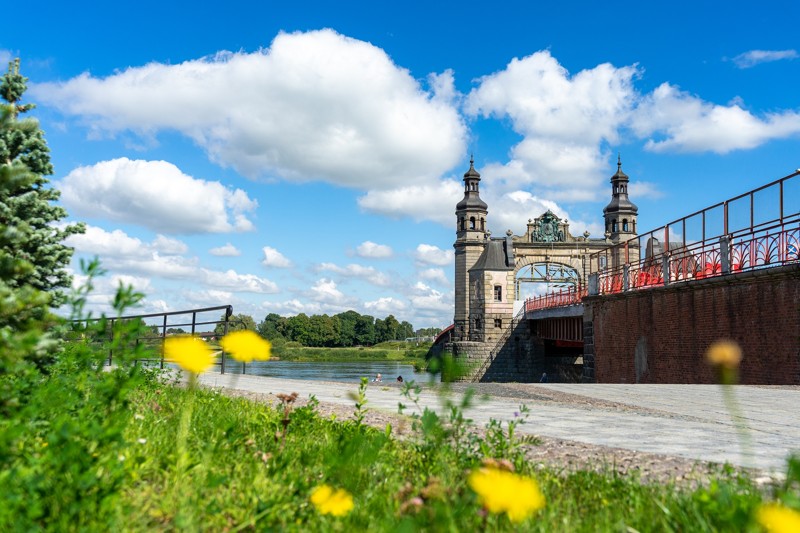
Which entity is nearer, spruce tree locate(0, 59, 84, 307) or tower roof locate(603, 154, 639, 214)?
spruce tree locate(0, 59, 84, 307)

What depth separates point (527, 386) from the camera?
11.4m

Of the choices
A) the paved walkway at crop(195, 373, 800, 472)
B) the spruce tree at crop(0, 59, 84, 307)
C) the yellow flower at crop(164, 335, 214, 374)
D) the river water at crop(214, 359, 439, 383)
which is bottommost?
the river water at crop(214, 359, 439, 383)

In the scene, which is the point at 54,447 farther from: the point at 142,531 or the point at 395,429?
the point at 395,429

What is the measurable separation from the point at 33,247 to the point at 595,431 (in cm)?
542

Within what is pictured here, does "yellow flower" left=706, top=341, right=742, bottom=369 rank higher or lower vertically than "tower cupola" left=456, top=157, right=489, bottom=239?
lower

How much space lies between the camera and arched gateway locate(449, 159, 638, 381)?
2079 inches

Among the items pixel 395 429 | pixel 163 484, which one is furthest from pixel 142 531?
pixel 395 429

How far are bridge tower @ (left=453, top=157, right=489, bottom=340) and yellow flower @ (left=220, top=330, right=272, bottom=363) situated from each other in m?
59.5

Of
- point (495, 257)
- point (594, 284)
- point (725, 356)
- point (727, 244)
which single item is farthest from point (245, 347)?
point (495, 257)

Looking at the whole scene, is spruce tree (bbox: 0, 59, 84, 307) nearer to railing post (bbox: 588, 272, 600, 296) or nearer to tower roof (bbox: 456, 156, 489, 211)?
railing post (bbox: 588, 272, 600, 296)

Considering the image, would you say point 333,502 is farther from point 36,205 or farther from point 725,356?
point 36,205

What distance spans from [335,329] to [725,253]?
414 ft

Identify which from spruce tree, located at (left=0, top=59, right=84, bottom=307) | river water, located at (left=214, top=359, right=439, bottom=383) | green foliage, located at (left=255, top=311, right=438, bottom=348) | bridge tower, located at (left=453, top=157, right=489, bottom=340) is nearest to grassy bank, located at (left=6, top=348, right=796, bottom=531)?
spruce tree, located at (left=0, top=59, right=84, bottom=307)

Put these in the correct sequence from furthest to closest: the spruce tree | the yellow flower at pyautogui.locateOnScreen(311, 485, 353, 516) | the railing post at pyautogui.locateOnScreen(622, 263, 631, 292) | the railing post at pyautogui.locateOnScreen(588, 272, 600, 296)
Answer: the railing post at pyautogui.locateOnScreen(588, 272, 600, 296) → the railing post at pyautogui.locateOnScreen(622, 263, 631, 292) → the spruce tree → the yellow flower at pyautogui.locateOnScreen(311, 485, 353, 516)
